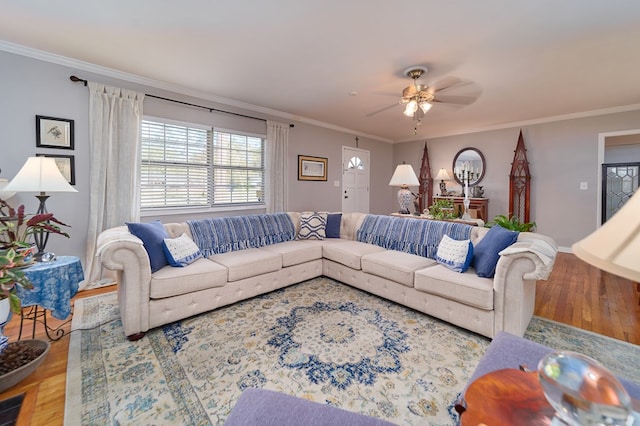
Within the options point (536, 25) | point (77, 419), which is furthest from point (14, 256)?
point (536, 25)

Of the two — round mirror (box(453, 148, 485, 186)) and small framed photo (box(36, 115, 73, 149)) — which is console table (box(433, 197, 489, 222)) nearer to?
round mirror (box(453, 148, 485, 186))

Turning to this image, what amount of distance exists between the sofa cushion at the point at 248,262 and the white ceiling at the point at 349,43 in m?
2.08

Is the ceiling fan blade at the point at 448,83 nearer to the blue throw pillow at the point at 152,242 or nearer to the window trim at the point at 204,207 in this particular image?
the window trim at the point at 204,207

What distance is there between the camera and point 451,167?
642cm

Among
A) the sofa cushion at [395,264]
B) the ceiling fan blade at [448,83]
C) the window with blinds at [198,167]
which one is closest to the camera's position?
the sofa cushion at [395,264]

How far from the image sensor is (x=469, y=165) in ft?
20.1

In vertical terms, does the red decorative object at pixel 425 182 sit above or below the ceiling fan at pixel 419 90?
below

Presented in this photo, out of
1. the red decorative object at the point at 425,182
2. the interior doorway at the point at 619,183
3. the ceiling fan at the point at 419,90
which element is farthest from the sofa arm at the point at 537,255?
the red decorative object at the point at 425,182

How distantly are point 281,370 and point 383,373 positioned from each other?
0.65 metres

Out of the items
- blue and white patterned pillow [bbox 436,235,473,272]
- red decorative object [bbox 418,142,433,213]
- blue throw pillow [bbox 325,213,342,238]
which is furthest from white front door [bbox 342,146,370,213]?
blue and white patterned pillow [bbox 436,235,473,272]

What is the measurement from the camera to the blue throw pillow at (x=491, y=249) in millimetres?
2295

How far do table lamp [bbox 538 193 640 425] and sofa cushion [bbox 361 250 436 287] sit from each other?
1.83m

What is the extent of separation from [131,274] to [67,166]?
6.25ft

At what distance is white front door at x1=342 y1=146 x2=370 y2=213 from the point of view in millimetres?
6321
